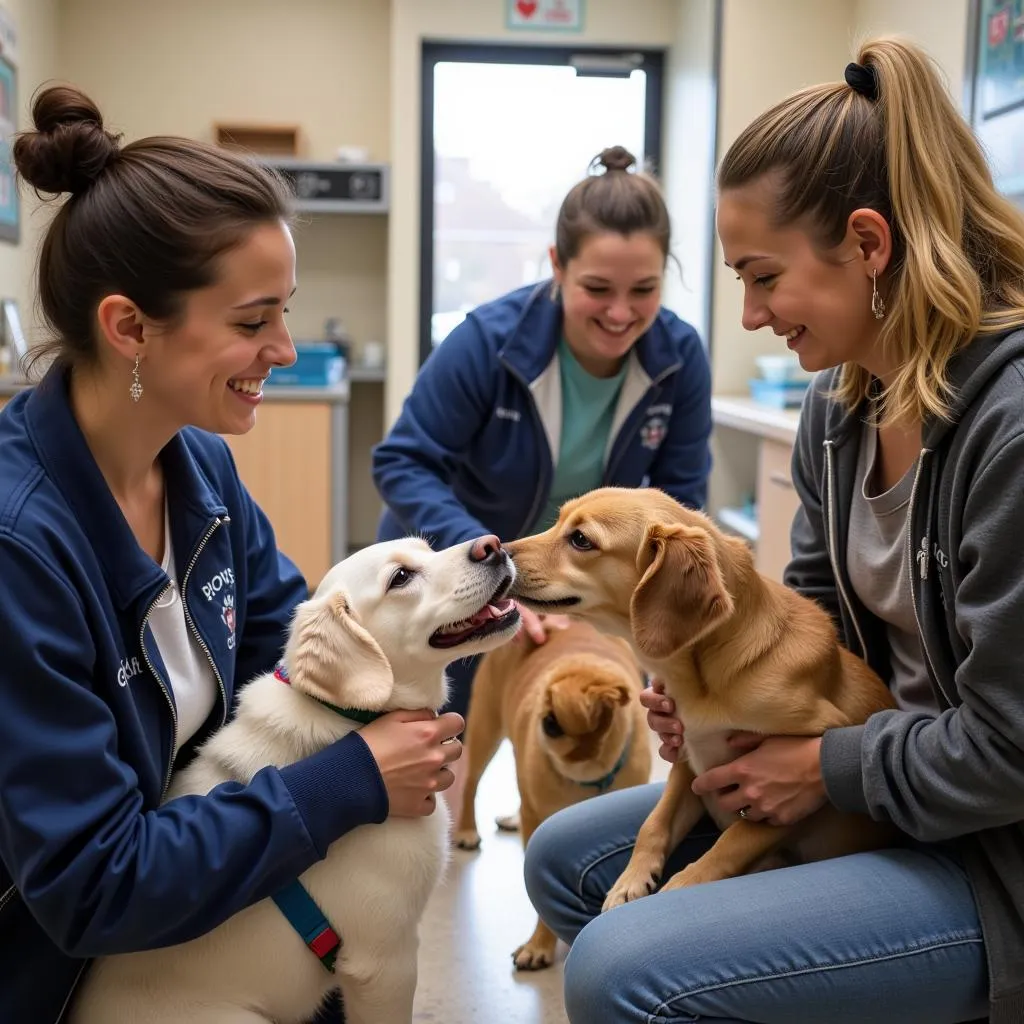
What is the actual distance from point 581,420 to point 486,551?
3.50ft

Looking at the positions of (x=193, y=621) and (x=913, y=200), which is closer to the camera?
(x=913, y=200)

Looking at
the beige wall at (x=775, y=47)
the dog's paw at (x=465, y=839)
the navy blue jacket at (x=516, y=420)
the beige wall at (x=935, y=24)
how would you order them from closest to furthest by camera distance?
the navy blue jacket at (x=516, y=420) < the dog's paw at (x=465, y=839) < the beige wall at (x=935, y=24) < the beige wall at (x=775, y=47)

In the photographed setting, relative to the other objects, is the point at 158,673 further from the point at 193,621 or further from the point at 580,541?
the point at 580,541

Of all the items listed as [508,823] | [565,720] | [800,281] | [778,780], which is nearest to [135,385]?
[800,281]

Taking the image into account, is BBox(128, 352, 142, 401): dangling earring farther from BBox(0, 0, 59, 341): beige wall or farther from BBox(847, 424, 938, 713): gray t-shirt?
BBox(0, 0, 59, 341): beige wall

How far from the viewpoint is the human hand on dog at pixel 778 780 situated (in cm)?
135

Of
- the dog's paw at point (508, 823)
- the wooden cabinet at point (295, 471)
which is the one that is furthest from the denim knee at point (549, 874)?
the wooden cabinet at point (295, 471)

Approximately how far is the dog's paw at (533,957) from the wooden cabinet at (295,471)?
9.33ft

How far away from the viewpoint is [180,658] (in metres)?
1.40

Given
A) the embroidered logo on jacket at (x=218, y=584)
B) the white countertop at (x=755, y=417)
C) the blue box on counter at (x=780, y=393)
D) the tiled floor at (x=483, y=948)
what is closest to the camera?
the embroidered logo on jacket at (x=218, y=584)

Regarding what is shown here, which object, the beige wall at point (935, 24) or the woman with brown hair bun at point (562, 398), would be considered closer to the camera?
the woman with brown hair bun at point (562, 398)

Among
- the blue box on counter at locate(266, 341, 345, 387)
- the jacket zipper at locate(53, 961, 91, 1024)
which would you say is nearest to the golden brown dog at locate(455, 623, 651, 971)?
the jacket zipper at locate(53, 961, 91, 1024)

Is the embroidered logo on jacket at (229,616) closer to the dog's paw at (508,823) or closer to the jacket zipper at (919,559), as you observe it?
the jacket zipper at (919,559)

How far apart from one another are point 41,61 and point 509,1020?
5068mm
